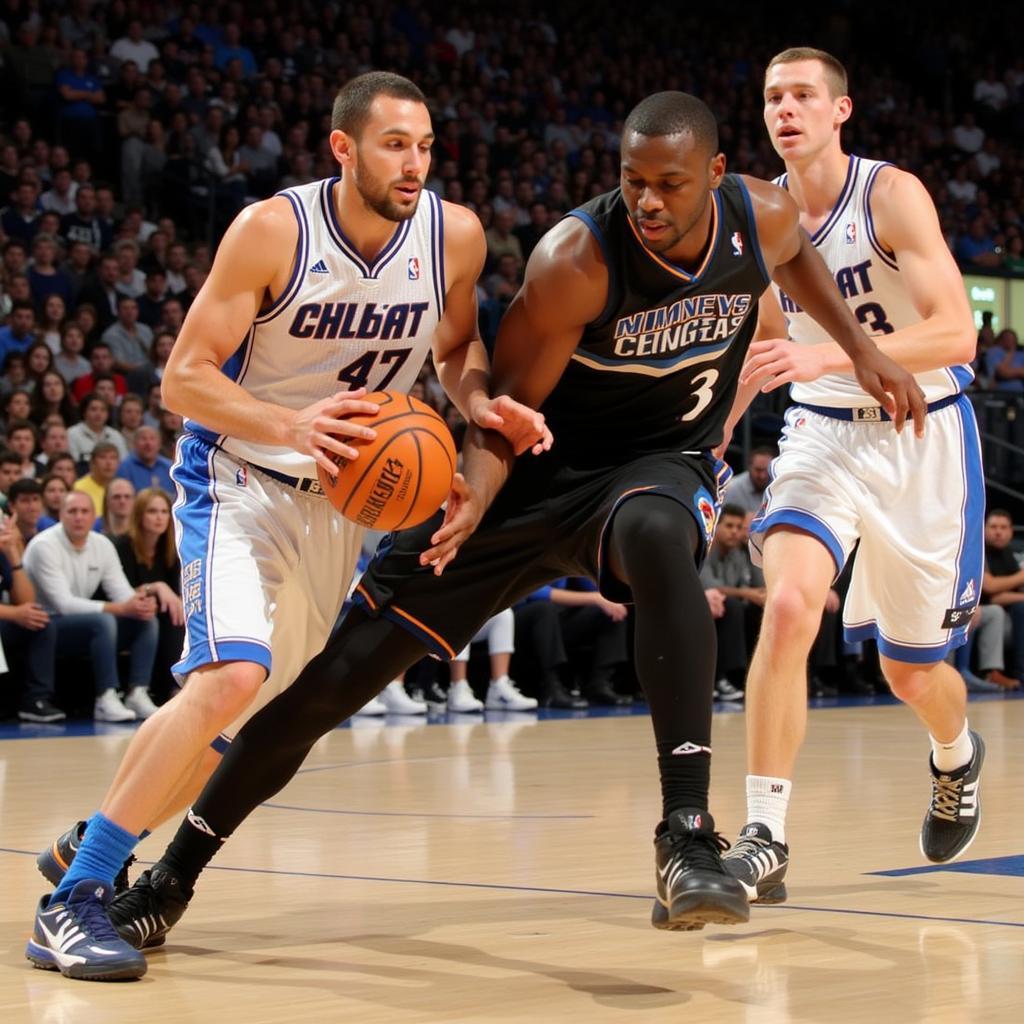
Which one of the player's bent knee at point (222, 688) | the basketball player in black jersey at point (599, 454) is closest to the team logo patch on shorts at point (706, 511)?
the basketball player in black jersey at point (599, 454)

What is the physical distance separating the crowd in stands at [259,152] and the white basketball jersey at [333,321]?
597cm

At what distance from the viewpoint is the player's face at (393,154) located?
12.9ft

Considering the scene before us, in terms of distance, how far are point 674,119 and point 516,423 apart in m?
0.71

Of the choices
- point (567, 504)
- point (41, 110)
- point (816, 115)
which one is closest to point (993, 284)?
point (41, 110)

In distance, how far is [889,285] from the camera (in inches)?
192

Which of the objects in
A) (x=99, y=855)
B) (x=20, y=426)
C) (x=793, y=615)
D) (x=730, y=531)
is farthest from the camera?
(x=730, y=531)

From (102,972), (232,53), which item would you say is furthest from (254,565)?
(232,53)

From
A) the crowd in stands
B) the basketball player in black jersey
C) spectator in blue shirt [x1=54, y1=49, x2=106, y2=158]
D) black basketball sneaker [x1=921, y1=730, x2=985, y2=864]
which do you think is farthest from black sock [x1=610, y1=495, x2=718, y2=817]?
spectator in blue shirt [x1=54, y1=49, x2=106, y2=158]

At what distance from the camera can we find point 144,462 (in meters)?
11.0

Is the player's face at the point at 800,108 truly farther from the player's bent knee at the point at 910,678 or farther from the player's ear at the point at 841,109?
the player's bent knee at the point at 910,678

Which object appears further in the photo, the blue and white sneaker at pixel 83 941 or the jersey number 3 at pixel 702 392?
the jersey number 3 at pixel 702 392

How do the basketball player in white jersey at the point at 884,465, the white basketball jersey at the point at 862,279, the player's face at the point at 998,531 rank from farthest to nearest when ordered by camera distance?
the player's face at the point at 998,531
the white basketball jersey at the point at 862,279
the basketball player in white jersey at the point at 884,465

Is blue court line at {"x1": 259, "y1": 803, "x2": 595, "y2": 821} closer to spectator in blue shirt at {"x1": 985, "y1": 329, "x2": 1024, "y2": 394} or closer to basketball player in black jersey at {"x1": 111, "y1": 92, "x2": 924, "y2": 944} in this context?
basketball player in black jersey at {"x1": 111, "y1": 92, "x2": 924, "y2": 944}

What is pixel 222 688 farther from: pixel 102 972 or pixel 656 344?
pixel 656 344
